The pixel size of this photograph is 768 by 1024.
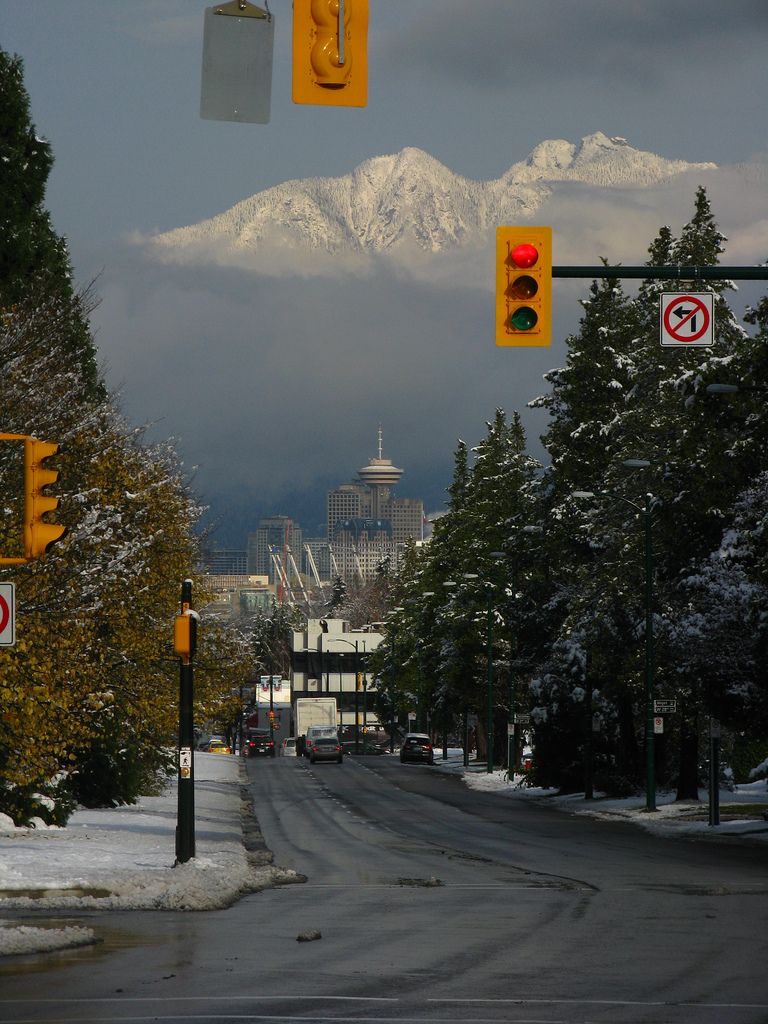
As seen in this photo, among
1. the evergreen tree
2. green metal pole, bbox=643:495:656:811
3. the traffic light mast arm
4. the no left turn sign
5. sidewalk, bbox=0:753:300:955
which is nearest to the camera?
the traffic light mast arm

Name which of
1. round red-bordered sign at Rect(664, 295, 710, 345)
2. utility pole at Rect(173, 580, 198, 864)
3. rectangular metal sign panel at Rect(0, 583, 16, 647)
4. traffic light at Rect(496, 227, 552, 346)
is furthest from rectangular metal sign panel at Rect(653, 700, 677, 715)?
traffic light at Rect(496, 227, 552, 346)

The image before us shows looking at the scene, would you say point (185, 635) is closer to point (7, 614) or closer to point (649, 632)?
point (7, 614)

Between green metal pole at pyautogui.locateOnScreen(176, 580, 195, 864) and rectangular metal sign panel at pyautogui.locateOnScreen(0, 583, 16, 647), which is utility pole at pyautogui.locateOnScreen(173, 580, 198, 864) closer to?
green metal pole at pyautogui.locateOnScreen(176, 580, 195, 864)

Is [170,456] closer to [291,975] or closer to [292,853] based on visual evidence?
[292,853]

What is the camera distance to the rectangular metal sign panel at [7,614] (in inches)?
829

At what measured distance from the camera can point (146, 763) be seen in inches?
2083

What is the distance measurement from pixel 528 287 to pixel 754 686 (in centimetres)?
2347

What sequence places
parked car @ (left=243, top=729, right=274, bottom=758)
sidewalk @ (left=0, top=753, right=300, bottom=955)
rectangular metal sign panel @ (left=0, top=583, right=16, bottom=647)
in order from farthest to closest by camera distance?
parked car @ (left=243, top=729, right=274, bottom=758)
sidewalk @ (left=0, top=753, right=300, bottom=955)
rectangular metal sign panel @ (left=0, top=583, right=16, bottom=647)

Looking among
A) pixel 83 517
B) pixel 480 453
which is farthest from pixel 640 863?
pixel 480 453

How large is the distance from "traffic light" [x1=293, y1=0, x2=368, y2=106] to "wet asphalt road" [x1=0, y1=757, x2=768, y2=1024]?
624 cm

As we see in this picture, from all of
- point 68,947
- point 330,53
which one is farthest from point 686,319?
point 68,947

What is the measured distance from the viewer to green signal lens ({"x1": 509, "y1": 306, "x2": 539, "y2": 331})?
1647cm

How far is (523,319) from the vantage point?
1648 cm

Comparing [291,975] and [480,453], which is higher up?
[480,453]
